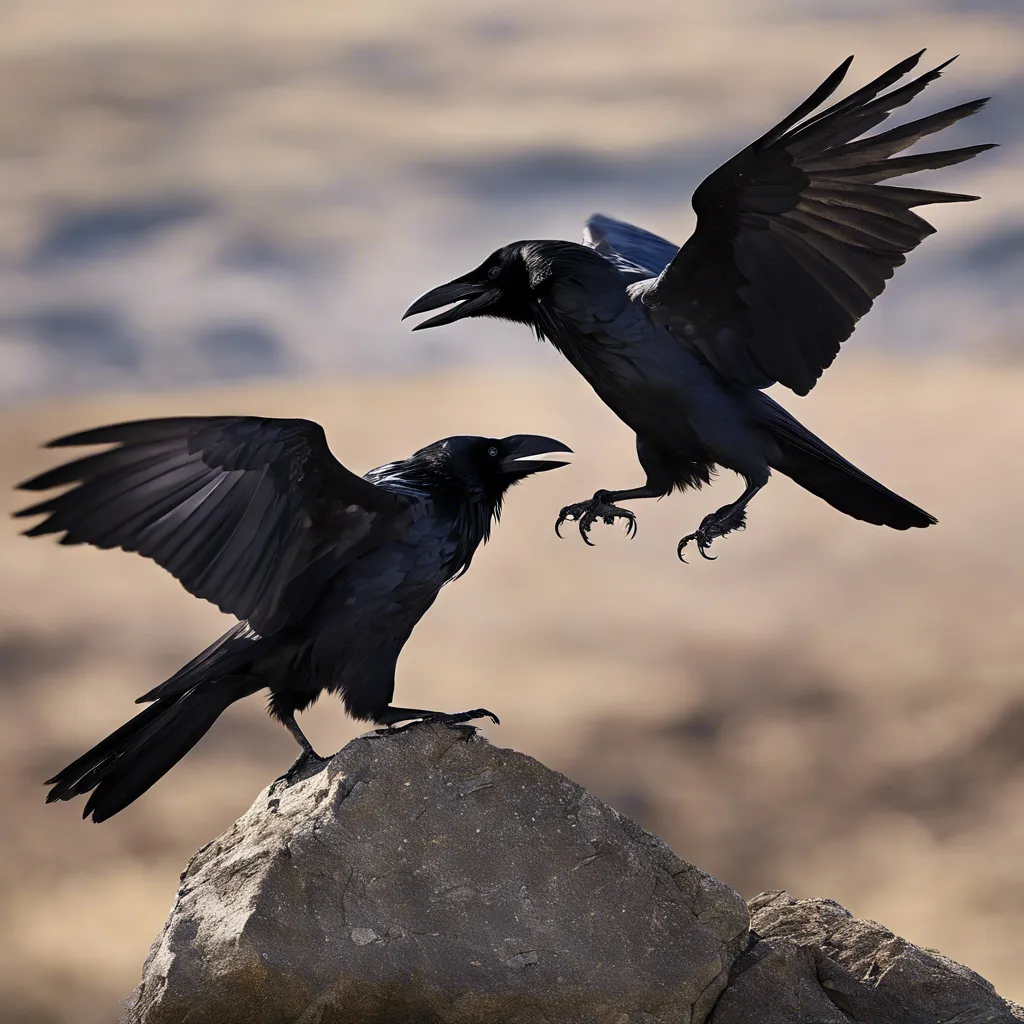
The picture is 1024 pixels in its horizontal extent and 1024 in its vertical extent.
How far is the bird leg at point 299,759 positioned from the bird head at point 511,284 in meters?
1.66

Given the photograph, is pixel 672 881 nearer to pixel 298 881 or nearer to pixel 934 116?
pixel 298 881

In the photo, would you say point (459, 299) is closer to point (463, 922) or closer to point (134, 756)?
point (134, 756)

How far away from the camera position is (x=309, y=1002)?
210 inches

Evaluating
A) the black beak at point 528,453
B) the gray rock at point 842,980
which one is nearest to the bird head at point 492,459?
the black beak at point 528,453

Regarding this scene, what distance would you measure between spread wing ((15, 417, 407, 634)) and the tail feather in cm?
48

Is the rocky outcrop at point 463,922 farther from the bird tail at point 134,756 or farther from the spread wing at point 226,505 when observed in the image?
the spread wing at point 226,505

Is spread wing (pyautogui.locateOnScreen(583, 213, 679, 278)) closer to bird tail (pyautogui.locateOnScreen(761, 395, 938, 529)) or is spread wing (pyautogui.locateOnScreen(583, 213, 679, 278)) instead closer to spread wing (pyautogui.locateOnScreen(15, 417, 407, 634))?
bird tail (pyautogui.locateOnScreen(761, 395, 938, 529))

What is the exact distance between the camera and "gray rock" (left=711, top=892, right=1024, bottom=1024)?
5703 millimetres

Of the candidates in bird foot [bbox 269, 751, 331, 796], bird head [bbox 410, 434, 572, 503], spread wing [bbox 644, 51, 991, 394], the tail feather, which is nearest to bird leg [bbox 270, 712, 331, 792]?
bird foot [bbox 269, 751, 331, 796]

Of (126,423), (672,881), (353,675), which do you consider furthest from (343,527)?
(672,881)

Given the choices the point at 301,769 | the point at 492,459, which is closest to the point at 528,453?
the point at 492,459

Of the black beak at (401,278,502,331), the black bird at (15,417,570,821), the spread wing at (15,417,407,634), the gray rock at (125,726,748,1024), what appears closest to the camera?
the spread wing at (15,417,407,634)

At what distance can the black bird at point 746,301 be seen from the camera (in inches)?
224

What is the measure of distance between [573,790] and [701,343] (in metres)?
1.80
